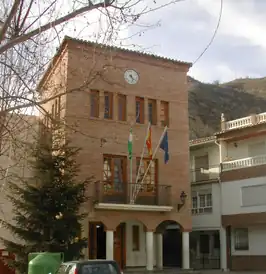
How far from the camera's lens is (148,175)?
2734 centimetres

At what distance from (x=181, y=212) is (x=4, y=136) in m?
15.8

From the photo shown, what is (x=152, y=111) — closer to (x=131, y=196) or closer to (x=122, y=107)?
(x=122, y=107)

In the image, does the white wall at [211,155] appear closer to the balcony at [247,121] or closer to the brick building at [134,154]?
the balcony at [247,121]

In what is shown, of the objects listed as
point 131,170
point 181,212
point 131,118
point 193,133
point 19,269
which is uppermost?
point 193,133

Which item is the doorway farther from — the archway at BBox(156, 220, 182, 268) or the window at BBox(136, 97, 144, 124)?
the window at BBox(136, 97, 144, 124)

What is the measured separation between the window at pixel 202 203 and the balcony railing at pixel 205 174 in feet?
3.35

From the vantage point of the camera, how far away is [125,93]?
1072 inches

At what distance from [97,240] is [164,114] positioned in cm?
744

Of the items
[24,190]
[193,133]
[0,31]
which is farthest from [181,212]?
[193,133]

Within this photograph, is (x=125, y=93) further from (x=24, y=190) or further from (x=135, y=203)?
(x=24, y=190)

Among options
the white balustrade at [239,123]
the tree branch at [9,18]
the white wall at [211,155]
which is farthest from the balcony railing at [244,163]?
the tree branch at [9,18]

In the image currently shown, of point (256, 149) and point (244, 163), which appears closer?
point (244, 163)

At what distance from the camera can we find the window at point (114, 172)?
2617 centimetres

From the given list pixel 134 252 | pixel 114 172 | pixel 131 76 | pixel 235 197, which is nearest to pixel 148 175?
pixel 114 172
